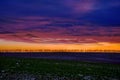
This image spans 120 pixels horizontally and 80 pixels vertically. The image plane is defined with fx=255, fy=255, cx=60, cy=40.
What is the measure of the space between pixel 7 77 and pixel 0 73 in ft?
9.96

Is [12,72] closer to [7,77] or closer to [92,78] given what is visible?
[7,77]

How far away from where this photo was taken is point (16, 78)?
37906 millimetres

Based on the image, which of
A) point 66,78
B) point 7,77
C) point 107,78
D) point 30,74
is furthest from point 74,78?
point 7,77

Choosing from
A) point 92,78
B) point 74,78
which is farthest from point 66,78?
point 92,78

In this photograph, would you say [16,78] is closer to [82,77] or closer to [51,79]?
[51,79]

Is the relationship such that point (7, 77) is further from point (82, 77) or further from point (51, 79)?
point (82, 77)

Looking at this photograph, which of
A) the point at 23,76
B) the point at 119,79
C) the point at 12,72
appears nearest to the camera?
the point at 119,79

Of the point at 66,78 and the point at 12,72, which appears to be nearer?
the point at 66,78

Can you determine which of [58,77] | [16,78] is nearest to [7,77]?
[16,78]

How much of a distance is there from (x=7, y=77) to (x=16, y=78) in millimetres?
1616

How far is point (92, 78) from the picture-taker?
36.8m

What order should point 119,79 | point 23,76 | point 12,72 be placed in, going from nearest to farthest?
point 119,79 → point 23,76 → point 12,72

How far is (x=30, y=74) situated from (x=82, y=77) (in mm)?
8340

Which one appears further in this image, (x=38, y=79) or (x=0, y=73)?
(x=0, y=73)
